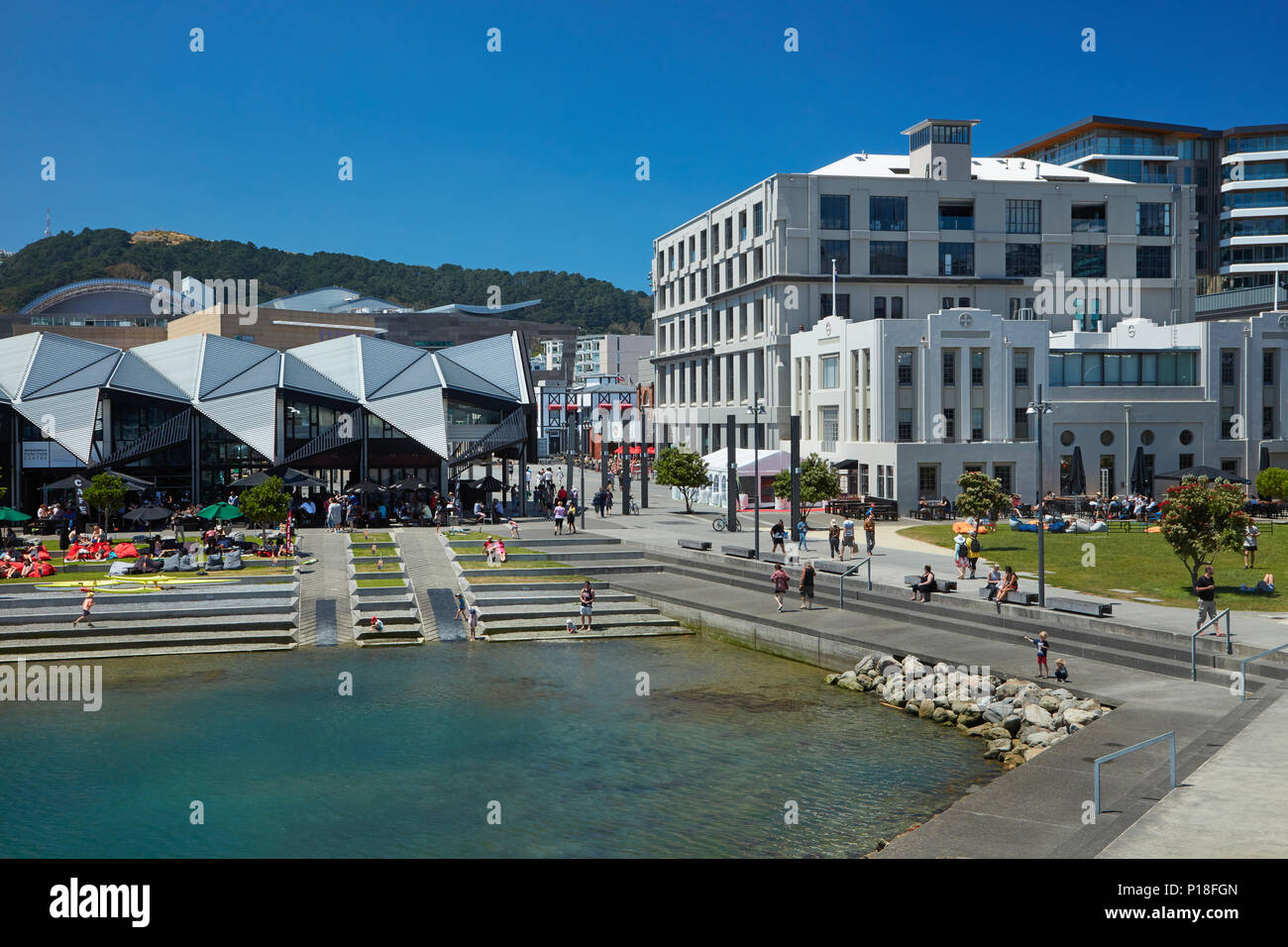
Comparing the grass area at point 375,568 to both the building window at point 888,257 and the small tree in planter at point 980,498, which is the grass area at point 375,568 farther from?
the building window at point 888,257

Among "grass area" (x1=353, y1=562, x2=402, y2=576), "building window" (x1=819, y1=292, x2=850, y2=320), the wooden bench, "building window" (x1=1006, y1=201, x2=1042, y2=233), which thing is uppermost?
"building window" (x1=1006, y1=201, x2=1042, y2=233)

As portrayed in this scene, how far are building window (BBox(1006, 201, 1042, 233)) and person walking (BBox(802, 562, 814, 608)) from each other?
49.3 m

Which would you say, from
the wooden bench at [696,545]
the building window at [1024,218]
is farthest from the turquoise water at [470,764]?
the building window at [1024,218]

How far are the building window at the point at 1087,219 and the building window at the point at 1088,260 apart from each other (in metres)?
1.06

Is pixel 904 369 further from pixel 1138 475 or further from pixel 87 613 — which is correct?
pixel 87 613

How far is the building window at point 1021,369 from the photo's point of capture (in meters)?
55.4

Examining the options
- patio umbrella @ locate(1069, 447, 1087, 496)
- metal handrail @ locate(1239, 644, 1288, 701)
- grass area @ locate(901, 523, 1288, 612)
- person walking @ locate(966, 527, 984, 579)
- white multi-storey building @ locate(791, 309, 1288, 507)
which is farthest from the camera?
white multi-storey building @ locate(791, 309, 1288, 507)

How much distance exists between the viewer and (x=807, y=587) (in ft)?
98.6

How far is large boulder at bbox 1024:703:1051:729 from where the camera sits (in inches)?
767

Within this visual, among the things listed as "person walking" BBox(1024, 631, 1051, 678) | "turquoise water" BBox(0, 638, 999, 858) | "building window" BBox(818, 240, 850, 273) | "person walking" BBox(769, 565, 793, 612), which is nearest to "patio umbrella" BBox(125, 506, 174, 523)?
"turquoise water" BBox(0, 638, 999, 858)

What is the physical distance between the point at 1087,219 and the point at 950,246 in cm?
988

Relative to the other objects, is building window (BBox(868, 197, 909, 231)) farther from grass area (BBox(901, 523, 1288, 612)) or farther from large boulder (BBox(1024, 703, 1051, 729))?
large boulder (BBox(1024, 703, 1051, 729))

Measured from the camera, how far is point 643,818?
1617 centimetres
